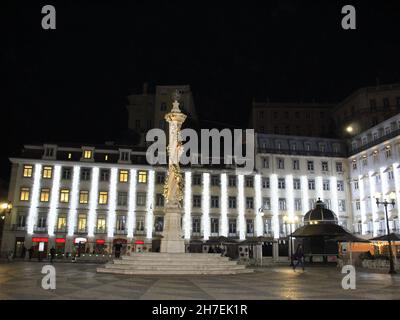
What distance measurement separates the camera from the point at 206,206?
5556cm

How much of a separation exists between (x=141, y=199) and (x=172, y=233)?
30167 mm

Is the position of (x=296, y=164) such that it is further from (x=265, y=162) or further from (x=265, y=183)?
(x=265, y=183)

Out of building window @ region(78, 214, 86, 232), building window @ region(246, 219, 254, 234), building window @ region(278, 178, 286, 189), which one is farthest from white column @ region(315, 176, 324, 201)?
building window @ region(78, 214, 86, 232)

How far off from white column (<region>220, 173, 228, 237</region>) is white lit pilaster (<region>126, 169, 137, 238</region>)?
12.4 m

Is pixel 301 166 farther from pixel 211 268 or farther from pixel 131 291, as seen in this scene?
pixel 131 291

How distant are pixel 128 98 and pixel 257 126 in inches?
1028

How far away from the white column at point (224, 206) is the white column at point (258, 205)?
443 cm

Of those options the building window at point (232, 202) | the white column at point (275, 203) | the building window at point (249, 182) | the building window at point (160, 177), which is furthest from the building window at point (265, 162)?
the building window at point (160, 177)

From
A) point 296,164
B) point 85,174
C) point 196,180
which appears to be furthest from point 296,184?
point 85,174

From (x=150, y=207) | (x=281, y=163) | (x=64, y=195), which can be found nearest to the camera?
(x=64, y=195)

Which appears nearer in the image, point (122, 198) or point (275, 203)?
point (122, 198)

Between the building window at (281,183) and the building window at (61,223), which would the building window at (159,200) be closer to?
the building window at (61,223)

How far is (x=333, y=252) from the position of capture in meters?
40.8

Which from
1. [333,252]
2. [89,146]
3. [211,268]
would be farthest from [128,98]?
[211,268]
